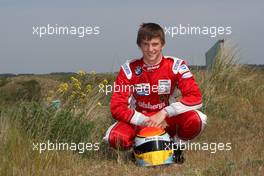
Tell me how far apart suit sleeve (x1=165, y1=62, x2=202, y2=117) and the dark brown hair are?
0.40 meters

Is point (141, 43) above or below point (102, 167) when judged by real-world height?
above

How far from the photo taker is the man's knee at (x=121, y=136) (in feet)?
20.6

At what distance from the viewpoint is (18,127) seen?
6133mm

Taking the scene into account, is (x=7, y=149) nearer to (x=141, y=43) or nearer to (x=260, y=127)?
(x=141, y=43)

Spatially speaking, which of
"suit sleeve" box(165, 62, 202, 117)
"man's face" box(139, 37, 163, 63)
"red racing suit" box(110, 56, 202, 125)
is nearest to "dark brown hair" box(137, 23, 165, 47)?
"man's face" box(139, 37, 163, 63)

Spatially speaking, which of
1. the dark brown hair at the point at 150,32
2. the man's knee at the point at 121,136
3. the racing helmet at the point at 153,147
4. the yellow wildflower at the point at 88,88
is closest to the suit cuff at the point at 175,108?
the racing helmet at the point at 153,147

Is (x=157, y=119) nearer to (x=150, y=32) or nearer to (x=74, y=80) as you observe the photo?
(x=150, y=32)

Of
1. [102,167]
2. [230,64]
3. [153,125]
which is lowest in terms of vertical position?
[102,167]

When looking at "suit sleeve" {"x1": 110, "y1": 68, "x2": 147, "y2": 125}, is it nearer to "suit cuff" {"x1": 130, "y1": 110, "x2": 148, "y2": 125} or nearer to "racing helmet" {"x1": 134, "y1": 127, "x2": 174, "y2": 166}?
"suit cuff" {"x1": 130, "y1": 110, "x2": 148, "y2": 125}

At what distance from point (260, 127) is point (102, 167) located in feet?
9.74

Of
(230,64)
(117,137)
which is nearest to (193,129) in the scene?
(117,137)

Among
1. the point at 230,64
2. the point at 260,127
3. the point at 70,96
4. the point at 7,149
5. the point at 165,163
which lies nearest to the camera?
the point at 7,149

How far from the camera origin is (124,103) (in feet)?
20.5

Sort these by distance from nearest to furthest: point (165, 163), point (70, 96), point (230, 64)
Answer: point (165, 163), point (70, 96), point (230, 64)
